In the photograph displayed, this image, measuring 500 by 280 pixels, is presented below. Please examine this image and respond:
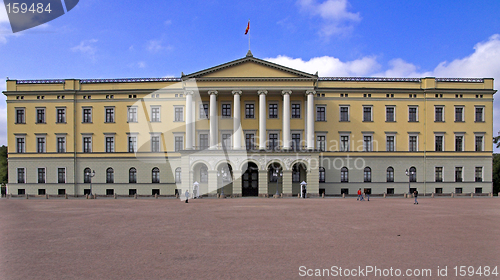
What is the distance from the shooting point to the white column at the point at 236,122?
41.8 meters

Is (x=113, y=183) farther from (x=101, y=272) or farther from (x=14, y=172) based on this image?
(x=101, y=272)

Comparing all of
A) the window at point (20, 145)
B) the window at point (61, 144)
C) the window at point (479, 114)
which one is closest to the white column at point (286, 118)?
the window at point (479, 114)

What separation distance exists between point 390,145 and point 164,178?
99.1 feet

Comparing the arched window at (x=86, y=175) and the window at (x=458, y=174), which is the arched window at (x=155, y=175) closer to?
the arched window at (x=86, y=175)

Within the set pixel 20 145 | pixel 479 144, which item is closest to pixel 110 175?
pixel 20 145

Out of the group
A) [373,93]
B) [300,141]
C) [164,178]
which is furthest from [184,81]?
[373,93]

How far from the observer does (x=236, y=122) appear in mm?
42875

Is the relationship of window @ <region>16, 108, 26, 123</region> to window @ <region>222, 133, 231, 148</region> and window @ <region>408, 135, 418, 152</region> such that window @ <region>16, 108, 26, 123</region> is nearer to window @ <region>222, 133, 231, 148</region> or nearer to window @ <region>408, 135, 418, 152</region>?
window @ <region>222, 133, 231, 148</region>

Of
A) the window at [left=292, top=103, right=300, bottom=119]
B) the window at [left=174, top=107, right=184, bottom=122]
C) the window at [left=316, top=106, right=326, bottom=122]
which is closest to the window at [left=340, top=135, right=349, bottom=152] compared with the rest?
the window at [left=316, top=106, right=326, bottom=122]

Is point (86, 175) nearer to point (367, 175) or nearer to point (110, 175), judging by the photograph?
point (110, 175)

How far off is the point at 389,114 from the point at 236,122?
802 inches

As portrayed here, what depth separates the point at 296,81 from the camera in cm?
4209

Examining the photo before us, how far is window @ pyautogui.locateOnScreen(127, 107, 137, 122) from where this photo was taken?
45469 mm

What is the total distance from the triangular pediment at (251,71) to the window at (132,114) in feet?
29.6
